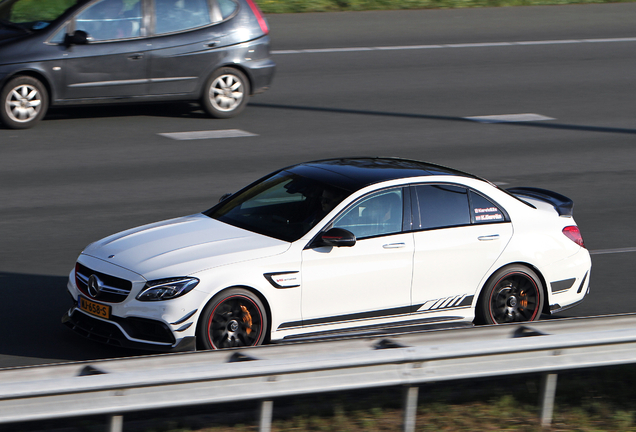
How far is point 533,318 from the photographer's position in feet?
26.1

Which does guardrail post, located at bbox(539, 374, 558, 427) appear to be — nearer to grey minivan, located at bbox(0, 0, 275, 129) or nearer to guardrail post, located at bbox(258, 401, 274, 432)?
guardrail post, located at bbox(258, 401, 274, 432)


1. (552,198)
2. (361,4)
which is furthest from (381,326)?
(361,4)

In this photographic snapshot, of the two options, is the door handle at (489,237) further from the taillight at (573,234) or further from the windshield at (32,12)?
the windshield at (32,12)

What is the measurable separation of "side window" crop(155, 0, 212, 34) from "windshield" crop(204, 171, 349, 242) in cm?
755

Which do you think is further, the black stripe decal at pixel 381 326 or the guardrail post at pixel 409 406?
the black stripe decal at pixel 381 326

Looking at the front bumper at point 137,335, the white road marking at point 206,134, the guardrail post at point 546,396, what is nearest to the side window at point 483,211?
the guardrail post at point 546,396

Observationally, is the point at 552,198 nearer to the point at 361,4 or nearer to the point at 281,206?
the point at 281,206

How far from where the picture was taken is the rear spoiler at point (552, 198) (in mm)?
8328

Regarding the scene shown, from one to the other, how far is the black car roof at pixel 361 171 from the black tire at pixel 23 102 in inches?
282

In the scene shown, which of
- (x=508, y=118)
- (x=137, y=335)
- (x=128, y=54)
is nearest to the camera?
(x=137, y=335)

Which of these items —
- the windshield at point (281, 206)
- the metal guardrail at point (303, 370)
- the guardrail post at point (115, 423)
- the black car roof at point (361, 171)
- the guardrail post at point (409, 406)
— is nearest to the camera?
the metal guardrail at point (303, 370)

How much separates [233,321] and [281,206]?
3.86 ft

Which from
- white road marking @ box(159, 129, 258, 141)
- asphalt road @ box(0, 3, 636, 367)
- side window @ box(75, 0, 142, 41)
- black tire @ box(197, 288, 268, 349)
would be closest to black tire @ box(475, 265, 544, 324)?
asphalt road @ box(0, 3, 636, 367)

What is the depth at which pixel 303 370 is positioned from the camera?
16.9ft
